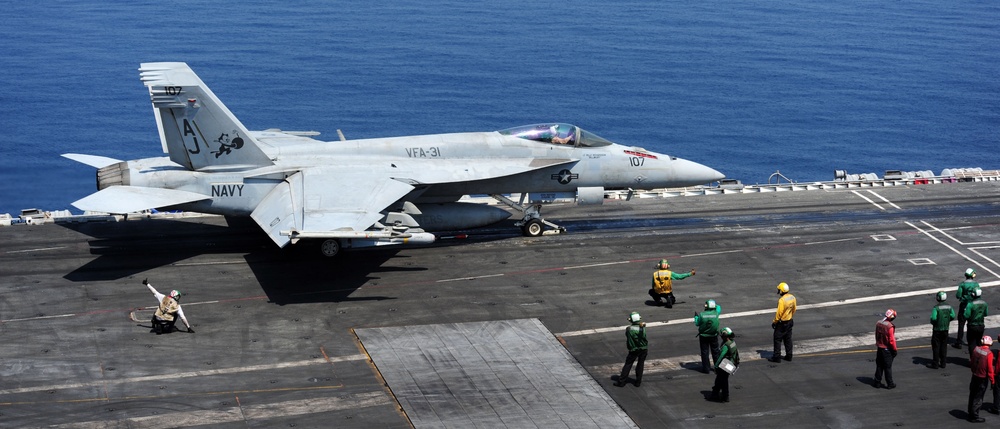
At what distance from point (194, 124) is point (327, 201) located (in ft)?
16.8

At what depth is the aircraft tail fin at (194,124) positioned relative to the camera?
31844 mm

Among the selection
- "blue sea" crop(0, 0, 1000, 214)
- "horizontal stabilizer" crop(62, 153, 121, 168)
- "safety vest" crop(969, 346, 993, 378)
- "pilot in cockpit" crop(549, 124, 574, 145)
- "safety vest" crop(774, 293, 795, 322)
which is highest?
"blue sea" crop(0, 0, 1000, 214)

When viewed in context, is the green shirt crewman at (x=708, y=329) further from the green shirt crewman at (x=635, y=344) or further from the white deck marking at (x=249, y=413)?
the white deck marking at (x=249, y=413)

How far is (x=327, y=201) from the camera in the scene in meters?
30.7

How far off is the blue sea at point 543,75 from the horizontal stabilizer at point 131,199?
72.5ft

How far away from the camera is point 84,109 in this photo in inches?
2997

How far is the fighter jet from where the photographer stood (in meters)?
30.5

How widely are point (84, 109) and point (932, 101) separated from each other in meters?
63.4

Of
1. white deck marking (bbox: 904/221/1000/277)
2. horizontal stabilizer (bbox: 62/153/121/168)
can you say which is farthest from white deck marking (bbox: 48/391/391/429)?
white deck marking (bbox: 904/221/1000/277)

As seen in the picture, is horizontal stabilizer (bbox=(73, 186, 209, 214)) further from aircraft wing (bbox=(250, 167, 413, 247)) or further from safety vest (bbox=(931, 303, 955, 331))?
safety vest (bbox=(931, 303, 955, 331))

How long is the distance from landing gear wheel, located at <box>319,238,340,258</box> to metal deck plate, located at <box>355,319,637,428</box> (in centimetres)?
553

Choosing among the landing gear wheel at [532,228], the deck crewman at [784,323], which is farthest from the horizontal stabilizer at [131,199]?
the deck crewman at [784,323]

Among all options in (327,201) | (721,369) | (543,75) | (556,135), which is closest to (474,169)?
(556,135)

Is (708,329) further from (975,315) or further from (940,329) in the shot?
(975,315)
